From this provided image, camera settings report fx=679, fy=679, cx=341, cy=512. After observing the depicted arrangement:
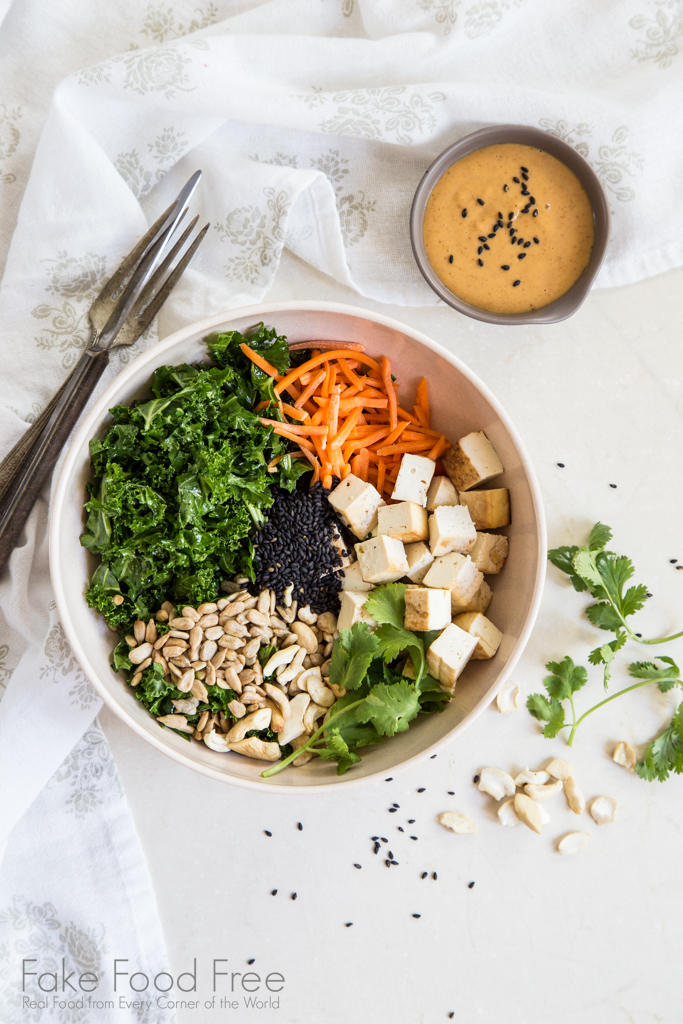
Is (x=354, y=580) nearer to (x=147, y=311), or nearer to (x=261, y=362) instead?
(x=261, y=362)

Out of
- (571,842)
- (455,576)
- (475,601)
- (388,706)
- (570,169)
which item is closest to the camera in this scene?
(388,706)

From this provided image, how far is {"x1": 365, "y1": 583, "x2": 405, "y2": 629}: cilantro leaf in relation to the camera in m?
1.95

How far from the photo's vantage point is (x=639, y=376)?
2418 millimetres

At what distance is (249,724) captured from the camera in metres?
1.95

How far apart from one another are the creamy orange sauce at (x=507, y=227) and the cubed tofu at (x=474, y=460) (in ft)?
1.59

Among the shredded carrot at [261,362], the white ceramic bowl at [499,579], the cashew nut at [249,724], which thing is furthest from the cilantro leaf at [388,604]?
the shredded carrot at [261,362]

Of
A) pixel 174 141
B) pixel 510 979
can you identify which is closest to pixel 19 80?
pixel 174 141

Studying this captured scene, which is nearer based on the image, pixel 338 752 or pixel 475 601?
pixel 338 752

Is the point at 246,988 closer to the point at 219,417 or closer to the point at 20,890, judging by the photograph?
the point at 20,890

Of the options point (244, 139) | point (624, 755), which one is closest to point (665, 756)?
point (624, 755)

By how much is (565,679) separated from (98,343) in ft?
6.12

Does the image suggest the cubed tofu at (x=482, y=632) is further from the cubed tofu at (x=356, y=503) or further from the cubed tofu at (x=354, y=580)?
the cubed tofu at (x=356, y=503)

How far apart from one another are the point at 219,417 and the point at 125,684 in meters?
0.84

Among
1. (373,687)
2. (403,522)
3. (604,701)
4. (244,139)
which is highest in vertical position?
(244,139)
